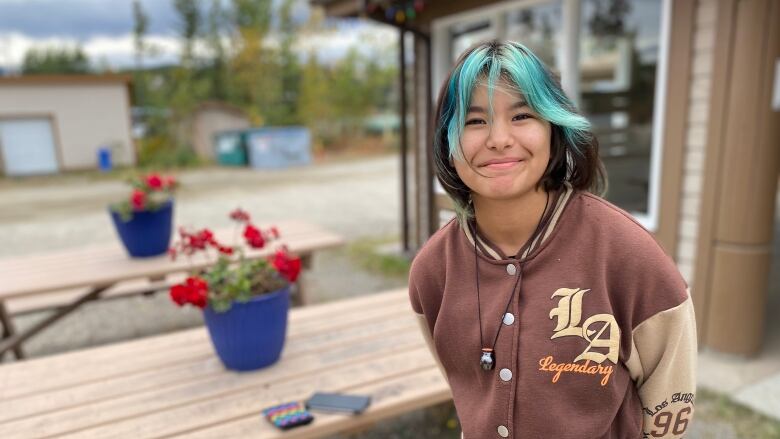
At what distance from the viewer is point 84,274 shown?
10.6ft

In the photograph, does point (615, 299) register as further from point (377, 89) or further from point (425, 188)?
point (377, 89)

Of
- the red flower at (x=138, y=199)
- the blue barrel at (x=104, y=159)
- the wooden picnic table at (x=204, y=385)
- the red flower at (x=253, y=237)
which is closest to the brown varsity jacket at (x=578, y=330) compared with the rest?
the wooden picnic table at (x=204, y=385)

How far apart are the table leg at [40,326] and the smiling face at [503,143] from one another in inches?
116

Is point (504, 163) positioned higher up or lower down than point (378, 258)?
higher up

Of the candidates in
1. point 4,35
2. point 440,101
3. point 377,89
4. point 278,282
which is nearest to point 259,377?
point 278,282

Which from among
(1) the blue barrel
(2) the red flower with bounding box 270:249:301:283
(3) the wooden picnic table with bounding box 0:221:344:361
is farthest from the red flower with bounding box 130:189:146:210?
(1) the blue barrel

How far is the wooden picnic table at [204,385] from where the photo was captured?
173 cm

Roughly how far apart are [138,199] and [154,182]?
13cm

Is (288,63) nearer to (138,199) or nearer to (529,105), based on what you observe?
(138,199)

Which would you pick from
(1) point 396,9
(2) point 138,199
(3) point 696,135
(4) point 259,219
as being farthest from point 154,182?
(4) point 259,219

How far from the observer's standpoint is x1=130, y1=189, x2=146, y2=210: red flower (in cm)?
322

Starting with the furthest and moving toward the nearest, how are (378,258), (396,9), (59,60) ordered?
(59,60), (378,258), (396,9)

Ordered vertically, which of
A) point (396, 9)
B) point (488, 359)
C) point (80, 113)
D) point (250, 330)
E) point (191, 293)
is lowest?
point (250, 330)

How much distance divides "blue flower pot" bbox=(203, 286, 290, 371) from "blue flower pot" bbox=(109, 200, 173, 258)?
1569 mm
